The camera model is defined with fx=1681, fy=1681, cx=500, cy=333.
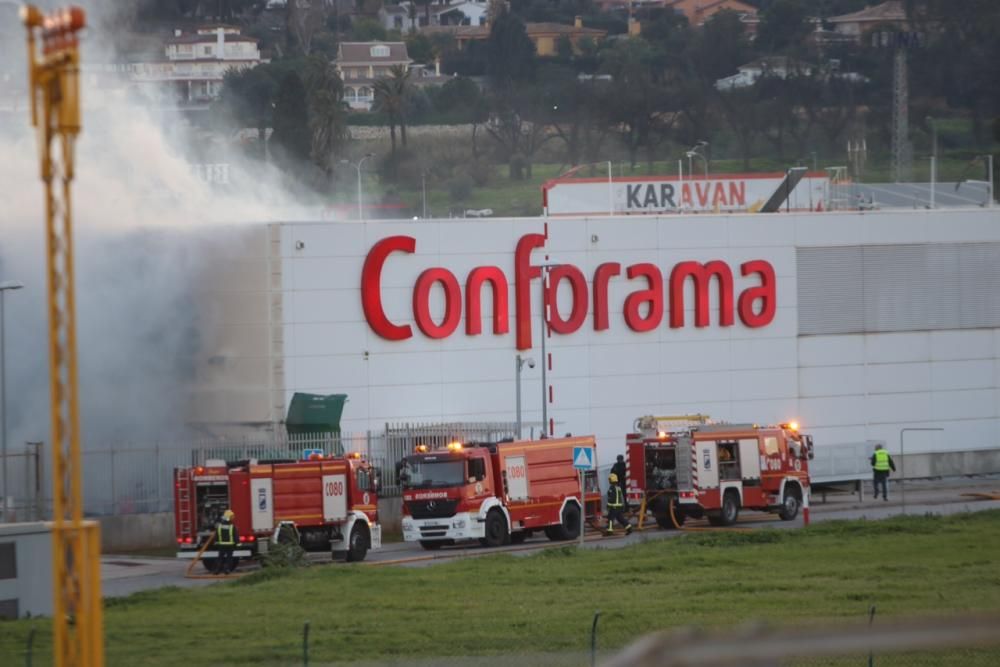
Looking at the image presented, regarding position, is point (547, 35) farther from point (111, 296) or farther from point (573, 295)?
point (111, 296)

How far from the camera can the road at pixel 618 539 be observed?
33644 millimetres

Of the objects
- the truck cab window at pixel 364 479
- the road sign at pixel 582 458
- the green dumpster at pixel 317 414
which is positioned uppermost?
the green dumpster at pixel 317 414

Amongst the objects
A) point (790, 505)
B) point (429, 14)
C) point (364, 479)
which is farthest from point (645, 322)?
point (429, 14)

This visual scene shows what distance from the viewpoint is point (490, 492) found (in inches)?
1484

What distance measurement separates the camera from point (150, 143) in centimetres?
5431

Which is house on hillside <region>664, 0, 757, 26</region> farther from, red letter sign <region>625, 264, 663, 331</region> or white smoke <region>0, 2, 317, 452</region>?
white smoke <region>0, 2, 317, 452</region>

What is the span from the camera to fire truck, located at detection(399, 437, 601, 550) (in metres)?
37.2

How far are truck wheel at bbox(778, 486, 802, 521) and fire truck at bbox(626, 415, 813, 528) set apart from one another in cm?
3

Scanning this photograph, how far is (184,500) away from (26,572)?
350 inches

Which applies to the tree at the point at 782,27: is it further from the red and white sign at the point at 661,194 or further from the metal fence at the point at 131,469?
the metal fence at the point at 131,469

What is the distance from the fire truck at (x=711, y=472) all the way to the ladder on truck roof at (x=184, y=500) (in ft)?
38.2

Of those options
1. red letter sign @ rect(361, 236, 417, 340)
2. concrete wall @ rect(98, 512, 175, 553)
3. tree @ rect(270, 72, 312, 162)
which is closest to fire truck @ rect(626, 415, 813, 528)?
red letter sign @ rect(361, 236, 417, 340)

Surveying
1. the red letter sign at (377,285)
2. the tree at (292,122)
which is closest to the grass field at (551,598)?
the red letter sign at (377,285)

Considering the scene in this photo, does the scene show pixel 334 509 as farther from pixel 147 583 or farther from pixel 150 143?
pixel 150 143
